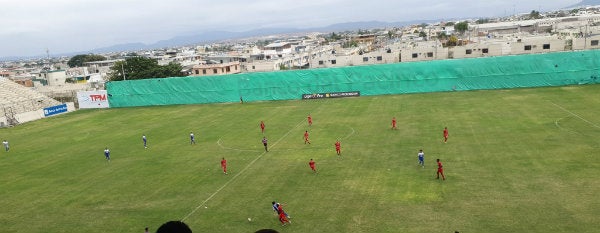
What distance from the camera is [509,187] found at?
20969 millimetres

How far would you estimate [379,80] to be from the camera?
194 ft

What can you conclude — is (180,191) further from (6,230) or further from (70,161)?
(70,161)

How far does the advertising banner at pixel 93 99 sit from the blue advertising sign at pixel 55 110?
127 inches

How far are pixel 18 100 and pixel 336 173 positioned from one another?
187 ft

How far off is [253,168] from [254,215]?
313 inches

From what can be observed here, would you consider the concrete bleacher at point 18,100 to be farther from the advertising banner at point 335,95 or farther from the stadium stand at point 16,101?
the advertising banner at point 335,95

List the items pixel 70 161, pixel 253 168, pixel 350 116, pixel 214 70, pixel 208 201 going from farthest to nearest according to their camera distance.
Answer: pixel 214 70, pixel 350 116, pixel 70 161, pixel 253 168, pixel 208 201

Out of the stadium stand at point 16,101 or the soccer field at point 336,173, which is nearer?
the soccer field at point 336,173

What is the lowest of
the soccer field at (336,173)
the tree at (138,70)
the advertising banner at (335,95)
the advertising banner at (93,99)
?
the soccer field at (336,173)

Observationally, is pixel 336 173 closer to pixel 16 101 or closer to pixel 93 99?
pixel 93 99

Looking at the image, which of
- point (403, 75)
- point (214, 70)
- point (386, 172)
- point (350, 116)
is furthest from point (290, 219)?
point (214, 70)

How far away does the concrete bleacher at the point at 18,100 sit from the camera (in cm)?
5897

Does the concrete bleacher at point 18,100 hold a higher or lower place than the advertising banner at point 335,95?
higher

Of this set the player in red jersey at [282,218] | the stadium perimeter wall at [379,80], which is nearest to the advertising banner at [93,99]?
the stadium perimeter wall at [379,80]
